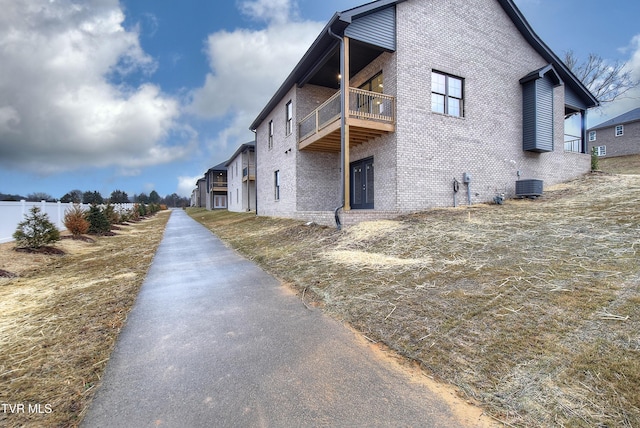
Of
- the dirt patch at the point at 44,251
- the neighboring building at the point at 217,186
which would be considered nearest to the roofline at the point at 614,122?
the dirt patch at the point at 44,251

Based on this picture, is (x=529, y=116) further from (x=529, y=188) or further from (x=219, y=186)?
(x=219, y=186)

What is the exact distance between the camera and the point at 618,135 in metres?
30.7

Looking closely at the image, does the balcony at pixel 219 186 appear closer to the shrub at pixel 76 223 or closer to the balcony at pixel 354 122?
the shrub at pixel 76 223

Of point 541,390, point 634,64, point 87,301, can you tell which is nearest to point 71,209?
point 87,301

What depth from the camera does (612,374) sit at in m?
2.12

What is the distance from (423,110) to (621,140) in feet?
110

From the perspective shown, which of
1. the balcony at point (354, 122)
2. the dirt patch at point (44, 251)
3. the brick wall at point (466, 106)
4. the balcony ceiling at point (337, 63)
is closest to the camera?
the dirt patch at point (44, 251)

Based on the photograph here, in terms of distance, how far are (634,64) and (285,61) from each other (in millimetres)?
32863

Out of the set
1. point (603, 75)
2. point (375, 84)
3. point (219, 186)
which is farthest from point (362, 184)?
point (219, 186)

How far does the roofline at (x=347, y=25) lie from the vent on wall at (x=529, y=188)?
284 inches

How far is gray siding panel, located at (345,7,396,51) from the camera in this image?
10047 millimetres

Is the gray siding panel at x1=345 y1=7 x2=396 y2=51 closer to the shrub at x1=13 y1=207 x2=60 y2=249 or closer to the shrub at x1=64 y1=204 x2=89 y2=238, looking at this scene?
the shrub at x1=13 y1=207 x2=60 y2=249

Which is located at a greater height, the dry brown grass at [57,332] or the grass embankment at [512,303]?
the grass embankment at [512,303]

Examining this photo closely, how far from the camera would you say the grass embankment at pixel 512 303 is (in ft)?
6.82
